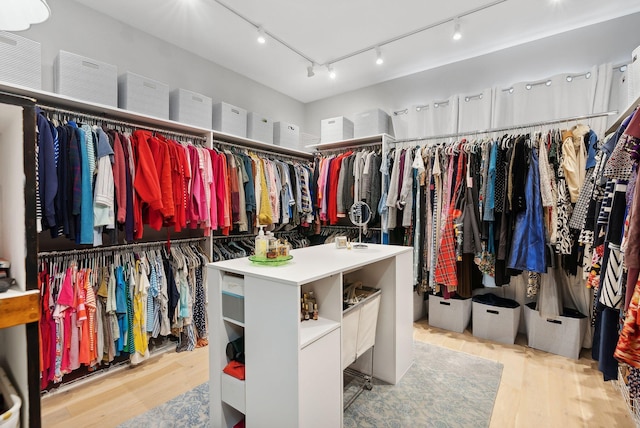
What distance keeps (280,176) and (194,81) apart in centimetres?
133

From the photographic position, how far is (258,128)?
3373 millimetres

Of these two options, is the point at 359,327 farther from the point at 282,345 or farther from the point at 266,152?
the point at 266,152

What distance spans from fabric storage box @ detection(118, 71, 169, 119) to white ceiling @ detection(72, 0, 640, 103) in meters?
0.60

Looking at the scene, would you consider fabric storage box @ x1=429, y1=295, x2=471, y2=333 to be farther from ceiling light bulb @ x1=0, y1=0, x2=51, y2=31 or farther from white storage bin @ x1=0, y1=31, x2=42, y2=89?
white storage bin @ x1=0, y1=31, x2=42, y2=89

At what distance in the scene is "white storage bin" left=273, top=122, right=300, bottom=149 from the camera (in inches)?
143

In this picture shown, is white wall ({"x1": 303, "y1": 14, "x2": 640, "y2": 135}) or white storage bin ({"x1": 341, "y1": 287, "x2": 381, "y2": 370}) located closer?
white storage bin ({"x1": 341, "y1": 287, "x2": 381, "y2": 370})

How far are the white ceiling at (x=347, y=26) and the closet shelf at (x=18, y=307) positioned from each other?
2.37 meters

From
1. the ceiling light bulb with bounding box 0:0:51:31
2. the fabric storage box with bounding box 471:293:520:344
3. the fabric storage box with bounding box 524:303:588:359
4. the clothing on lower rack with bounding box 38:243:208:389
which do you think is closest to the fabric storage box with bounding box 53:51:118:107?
the ceiling light bulb with bounding box 0:0:51:31

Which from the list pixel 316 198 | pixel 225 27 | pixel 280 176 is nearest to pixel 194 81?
pixel 225 27

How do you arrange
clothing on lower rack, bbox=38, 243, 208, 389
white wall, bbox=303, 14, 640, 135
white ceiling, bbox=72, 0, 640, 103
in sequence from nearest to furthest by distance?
clothing on lower rack, bbox=38, 243, 208, 389 → white ceiling, bbox=72, 0, 640, 103 → white wall, bbox=303, 14, 640, 135

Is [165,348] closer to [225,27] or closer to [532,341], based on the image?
[225,27]

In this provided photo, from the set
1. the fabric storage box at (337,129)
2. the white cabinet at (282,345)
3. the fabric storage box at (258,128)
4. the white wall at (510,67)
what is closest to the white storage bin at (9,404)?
the white cabinet at (282,345)

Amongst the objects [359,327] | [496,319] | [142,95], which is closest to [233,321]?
[359,327]

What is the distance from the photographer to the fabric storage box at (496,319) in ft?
9.28
